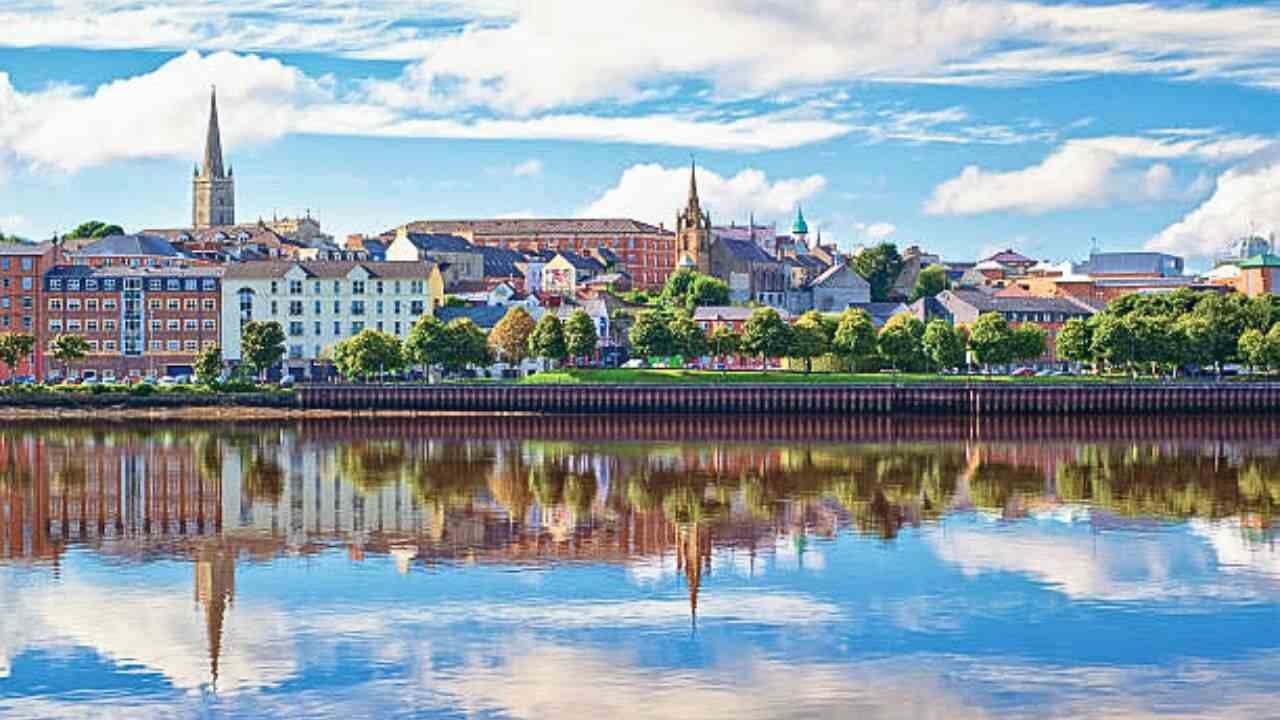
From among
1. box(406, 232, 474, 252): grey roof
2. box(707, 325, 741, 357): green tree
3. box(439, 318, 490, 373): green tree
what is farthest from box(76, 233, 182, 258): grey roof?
box(707, 325, 741, 357): green tree

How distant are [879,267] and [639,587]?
144322mm

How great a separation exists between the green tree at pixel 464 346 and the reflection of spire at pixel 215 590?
208 feet

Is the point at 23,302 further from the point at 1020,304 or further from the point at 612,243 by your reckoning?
the point at 612,243

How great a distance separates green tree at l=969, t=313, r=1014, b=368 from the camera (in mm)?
114500

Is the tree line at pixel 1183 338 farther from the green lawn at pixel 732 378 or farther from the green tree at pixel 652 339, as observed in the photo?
the green tree at pixel 652 339

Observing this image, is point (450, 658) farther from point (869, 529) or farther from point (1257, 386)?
point (1257, 386)

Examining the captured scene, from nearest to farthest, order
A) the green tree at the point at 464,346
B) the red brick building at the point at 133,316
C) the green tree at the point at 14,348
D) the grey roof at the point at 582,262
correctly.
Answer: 1. the green tree at the point at 464,346
2. the green tree at the point at 14,348
3. the red brick building at the point at 133,316
4. the grey roof at the point at 582,262

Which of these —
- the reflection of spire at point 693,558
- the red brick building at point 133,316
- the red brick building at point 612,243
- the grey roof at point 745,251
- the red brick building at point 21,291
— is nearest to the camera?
the reflection of spire at point 693,558

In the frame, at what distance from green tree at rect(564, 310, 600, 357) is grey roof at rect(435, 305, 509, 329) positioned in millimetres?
8062

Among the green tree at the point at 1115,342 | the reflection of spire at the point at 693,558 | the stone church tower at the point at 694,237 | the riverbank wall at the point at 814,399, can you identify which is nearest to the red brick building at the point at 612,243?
the stone church tower at the point at 694,237

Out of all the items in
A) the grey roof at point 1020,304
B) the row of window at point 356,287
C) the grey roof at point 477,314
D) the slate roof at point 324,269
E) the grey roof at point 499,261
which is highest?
the grey roof at point 499,261

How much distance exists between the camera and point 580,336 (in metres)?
115

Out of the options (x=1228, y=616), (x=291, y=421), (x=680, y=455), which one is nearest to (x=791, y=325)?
(x=291, y=421)

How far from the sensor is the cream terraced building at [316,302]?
12031cm
